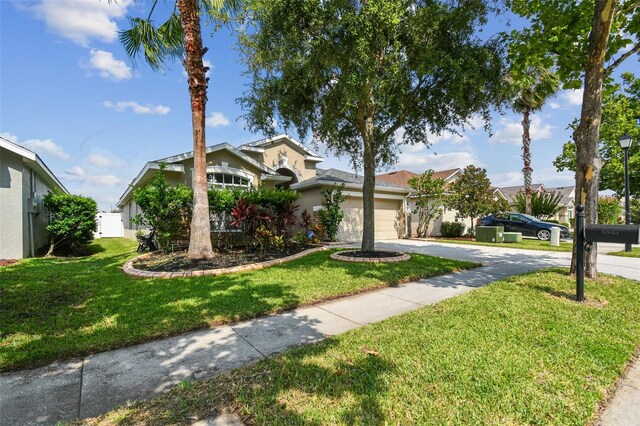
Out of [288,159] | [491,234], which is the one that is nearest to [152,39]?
[288,159]

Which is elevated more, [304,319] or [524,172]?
[524,172]

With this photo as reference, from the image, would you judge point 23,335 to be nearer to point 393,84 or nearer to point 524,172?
point 393,84

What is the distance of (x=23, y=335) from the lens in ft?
11.6

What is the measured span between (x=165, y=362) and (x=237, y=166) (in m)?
11.4

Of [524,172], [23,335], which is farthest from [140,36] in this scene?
[524,172]

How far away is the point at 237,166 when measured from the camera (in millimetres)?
13641

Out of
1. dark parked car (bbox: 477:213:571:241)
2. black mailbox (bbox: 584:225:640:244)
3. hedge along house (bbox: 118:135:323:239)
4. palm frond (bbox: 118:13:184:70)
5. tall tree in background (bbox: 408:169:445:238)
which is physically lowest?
dark parked car (bbox: 477:213:571:241)

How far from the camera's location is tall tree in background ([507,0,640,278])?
5.35 meters

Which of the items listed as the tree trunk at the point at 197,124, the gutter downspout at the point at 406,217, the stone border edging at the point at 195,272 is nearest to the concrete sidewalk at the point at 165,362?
the stone border edging at the point at 195,272

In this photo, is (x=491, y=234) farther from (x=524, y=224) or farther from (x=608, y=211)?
(x=608, y=211)

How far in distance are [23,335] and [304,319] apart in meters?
3.35

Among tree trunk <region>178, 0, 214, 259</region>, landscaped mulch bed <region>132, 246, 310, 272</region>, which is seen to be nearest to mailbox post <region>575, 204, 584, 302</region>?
landscaped mulch bed <region>132, 246, 310, 272</region>

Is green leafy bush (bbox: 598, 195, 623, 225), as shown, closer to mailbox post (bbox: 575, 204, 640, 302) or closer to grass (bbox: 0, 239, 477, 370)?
grass (bbox: 0, 239, 477, 370)

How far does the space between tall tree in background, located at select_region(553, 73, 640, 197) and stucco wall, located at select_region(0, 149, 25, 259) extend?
27522 millimetres
